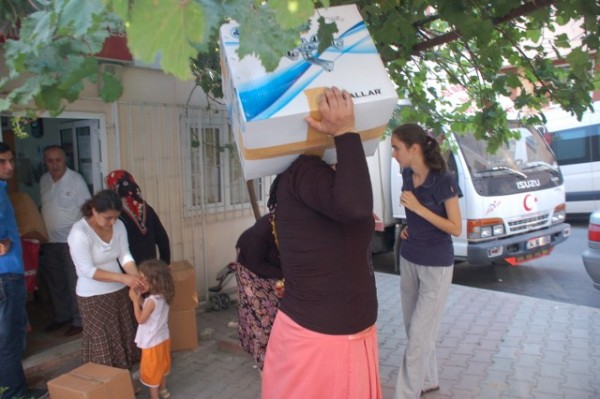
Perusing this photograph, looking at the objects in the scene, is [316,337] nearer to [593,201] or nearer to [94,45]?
[94,45]

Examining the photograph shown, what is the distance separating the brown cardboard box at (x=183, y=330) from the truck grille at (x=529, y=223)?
174 inches

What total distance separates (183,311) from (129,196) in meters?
1.22

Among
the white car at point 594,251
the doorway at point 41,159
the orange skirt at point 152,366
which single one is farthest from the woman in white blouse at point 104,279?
the white car at point 594,251

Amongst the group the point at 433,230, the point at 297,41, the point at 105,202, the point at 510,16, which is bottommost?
the point at 433,230

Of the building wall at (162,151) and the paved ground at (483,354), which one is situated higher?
the building wall at (162,151)

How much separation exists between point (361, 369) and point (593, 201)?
10.9 meters

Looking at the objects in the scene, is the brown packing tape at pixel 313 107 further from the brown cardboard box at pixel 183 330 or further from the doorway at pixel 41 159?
the doorway at pixel 41 159

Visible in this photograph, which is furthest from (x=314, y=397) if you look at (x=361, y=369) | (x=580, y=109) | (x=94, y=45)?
(x=580, y=109)

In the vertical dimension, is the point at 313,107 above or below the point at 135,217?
above

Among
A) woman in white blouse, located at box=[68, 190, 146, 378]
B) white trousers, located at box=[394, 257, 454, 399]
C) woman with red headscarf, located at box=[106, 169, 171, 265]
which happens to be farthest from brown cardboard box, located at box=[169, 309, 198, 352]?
white trousers, located at box=[394, 257, 454, 399]

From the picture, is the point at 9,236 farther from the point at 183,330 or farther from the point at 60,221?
the point at 183,330

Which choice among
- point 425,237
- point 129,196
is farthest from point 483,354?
point 129,196

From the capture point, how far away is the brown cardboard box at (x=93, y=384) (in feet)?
10.6

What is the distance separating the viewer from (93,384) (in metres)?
3.30
